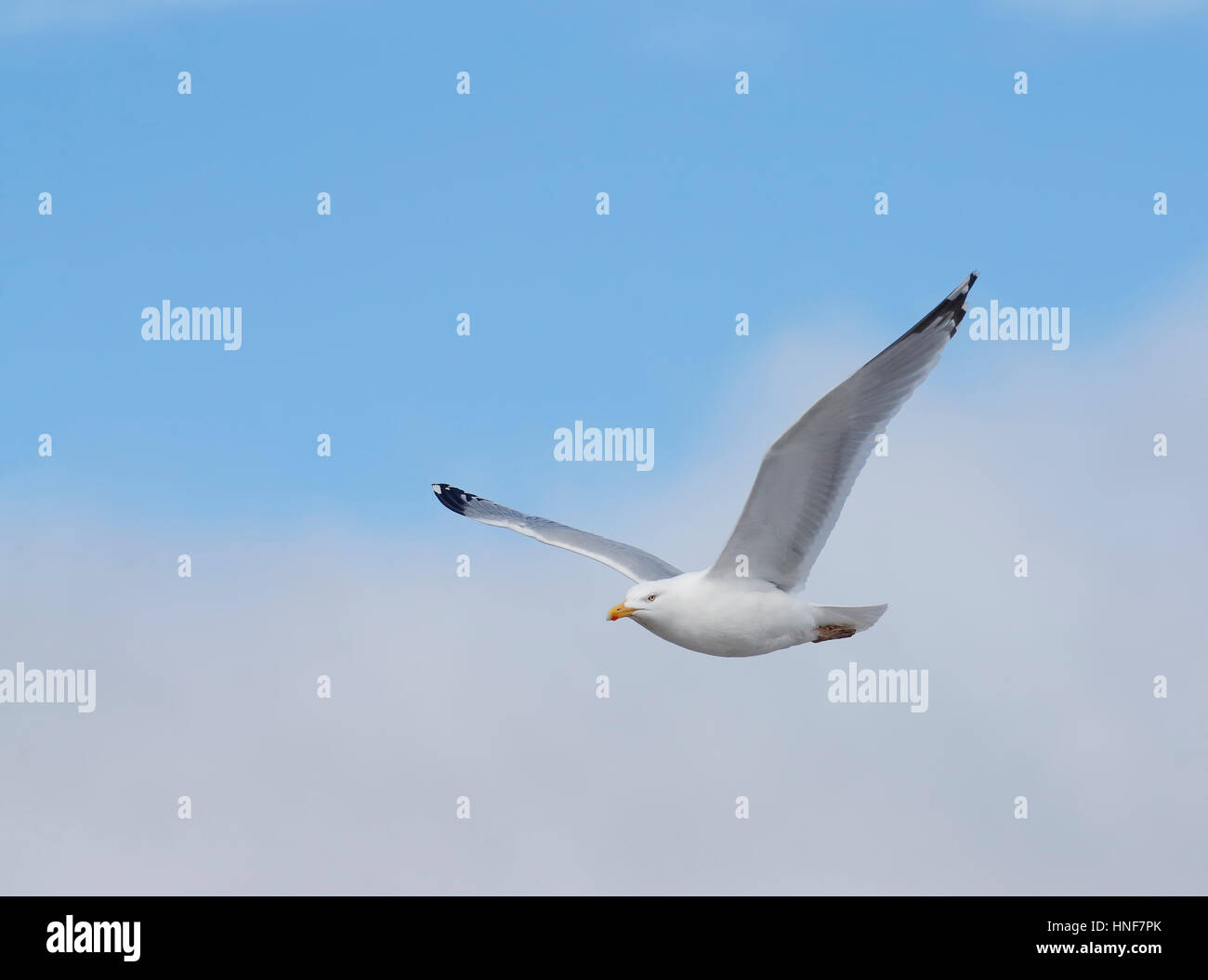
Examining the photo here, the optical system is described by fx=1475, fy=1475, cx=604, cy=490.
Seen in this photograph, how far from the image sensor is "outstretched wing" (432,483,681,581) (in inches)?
389

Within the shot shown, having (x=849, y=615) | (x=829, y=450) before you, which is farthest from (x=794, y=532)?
(x=849, y=615)

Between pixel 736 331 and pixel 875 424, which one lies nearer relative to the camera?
pixel 875 424

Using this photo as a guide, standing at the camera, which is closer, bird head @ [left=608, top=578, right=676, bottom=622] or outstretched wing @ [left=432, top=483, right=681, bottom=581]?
bird head @ [left=608, top=578, right=676, bottom=622]

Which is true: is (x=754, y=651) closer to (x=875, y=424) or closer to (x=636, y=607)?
(x=636, y=607)

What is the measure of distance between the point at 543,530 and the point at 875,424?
11.1 feet

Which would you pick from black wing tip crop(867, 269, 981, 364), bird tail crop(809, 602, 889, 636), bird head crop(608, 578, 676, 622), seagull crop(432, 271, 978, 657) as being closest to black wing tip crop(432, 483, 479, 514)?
seagull crop(432, 271, 978, 657)

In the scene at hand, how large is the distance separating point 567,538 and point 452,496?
220 centimetres

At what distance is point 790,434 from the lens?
7.96 metres

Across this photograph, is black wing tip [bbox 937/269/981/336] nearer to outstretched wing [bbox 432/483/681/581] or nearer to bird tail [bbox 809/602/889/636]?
bird tail [bbox 809/602/889/636]

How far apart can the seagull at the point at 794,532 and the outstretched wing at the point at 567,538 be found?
503mm

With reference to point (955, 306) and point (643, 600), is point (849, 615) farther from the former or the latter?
point (955, 306)

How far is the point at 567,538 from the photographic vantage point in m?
10.6
